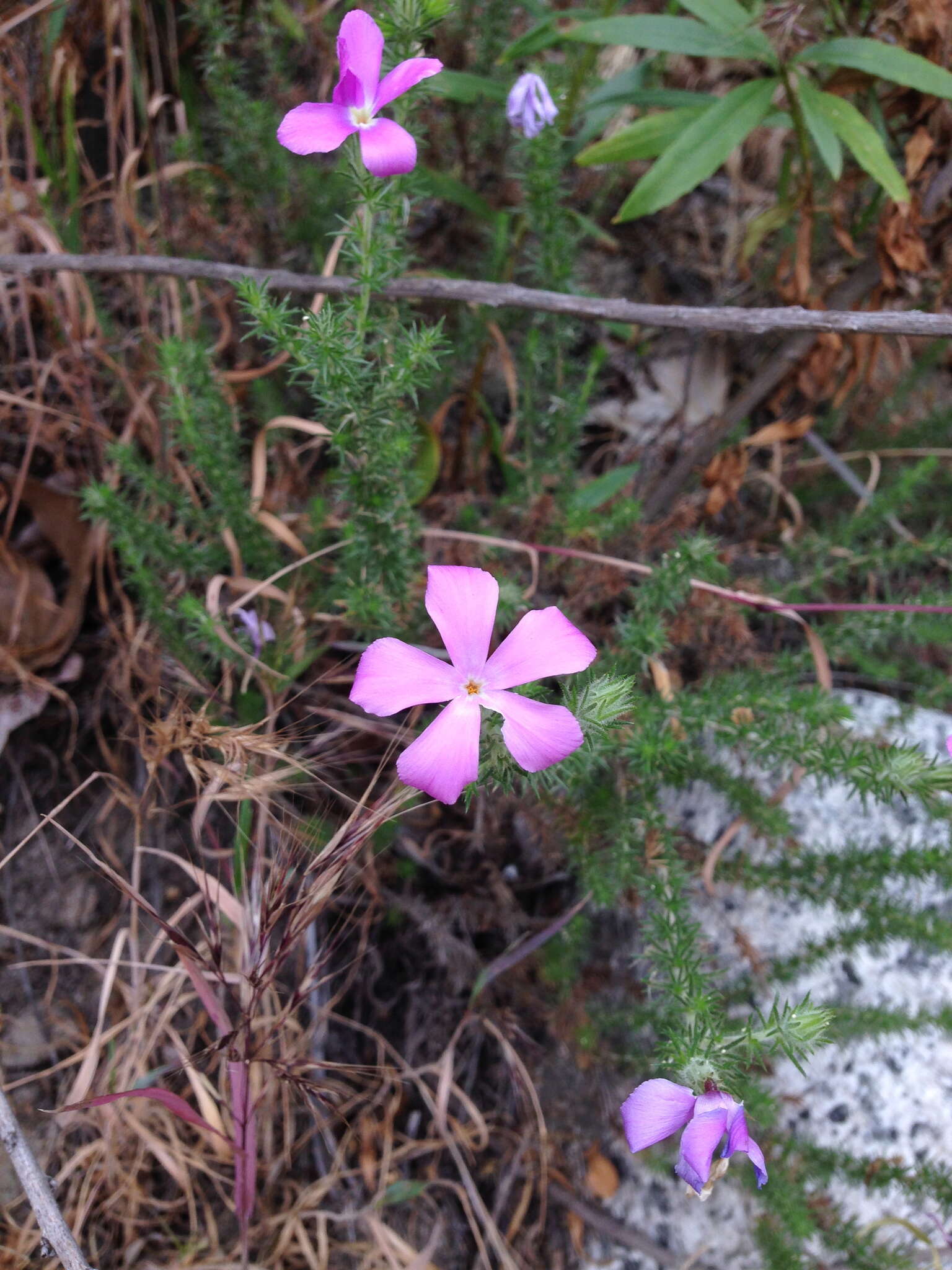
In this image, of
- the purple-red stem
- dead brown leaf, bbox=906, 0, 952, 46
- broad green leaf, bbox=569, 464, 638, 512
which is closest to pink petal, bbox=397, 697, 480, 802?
the purple-red stem

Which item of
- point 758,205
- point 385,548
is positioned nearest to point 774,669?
point 385,548

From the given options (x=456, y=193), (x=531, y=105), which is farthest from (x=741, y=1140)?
(x=456, y=193)

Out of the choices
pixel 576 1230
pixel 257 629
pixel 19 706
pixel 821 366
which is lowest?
pixel 576 1230

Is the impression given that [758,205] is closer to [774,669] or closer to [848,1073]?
[774,669]

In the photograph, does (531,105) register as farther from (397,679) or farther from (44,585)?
(44,585)

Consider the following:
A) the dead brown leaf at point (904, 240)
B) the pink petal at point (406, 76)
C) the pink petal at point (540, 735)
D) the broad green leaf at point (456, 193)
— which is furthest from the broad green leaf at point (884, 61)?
the pink petal at point (540, 735)

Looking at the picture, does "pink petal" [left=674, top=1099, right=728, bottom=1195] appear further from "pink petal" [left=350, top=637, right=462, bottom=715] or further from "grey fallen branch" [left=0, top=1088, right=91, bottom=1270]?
"grey fallen branch" [left=0, top=1088, right=91, bottom=1270]
